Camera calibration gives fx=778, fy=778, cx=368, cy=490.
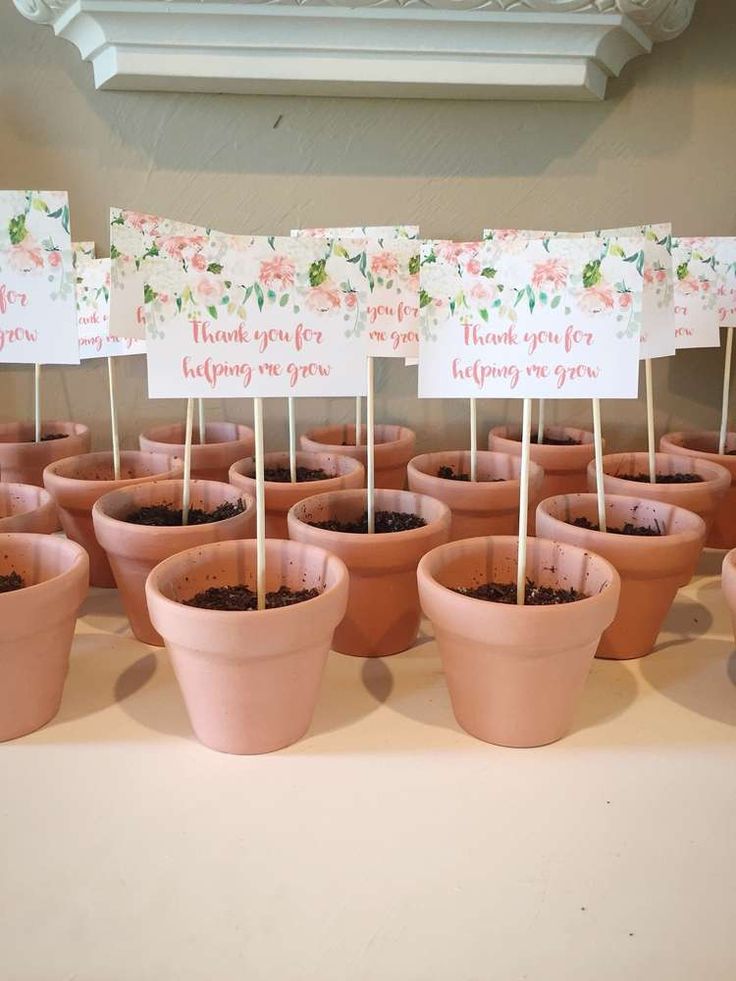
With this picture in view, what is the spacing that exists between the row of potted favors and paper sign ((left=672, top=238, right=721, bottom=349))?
22 centimetres

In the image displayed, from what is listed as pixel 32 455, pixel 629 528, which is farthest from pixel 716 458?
pixel 32 455

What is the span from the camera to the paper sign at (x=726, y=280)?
1.39m

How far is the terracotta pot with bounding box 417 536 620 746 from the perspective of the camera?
2.75ft

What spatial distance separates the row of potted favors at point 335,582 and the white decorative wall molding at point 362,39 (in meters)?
0.67

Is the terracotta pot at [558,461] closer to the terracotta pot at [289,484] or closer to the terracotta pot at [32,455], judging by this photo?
the terracotta pot at [289,484]

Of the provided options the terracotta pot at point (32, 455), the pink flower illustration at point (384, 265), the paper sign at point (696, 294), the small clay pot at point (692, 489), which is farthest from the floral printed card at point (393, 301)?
the terracotta pot at point (32, 455)

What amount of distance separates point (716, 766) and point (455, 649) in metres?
0.31

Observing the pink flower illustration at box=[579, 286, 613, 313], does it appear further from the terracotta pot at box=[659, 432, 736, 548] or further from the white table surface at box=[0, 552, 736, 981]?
the terracotta pot at box=[659, 432, 736, 548]

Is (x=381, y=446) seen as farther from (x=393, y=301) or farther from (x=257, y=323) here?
(x=257, y=323)

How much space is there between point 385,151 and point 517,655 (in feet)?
3.56

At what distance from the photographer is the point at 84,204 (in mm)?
1526

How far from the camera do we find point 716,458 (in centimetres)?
142

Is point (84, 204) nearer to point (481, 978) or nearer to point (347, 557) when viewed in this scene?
point (347, 557)

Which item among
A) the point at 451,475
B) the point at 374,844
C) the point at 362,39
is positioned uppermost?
the point at 362,39
